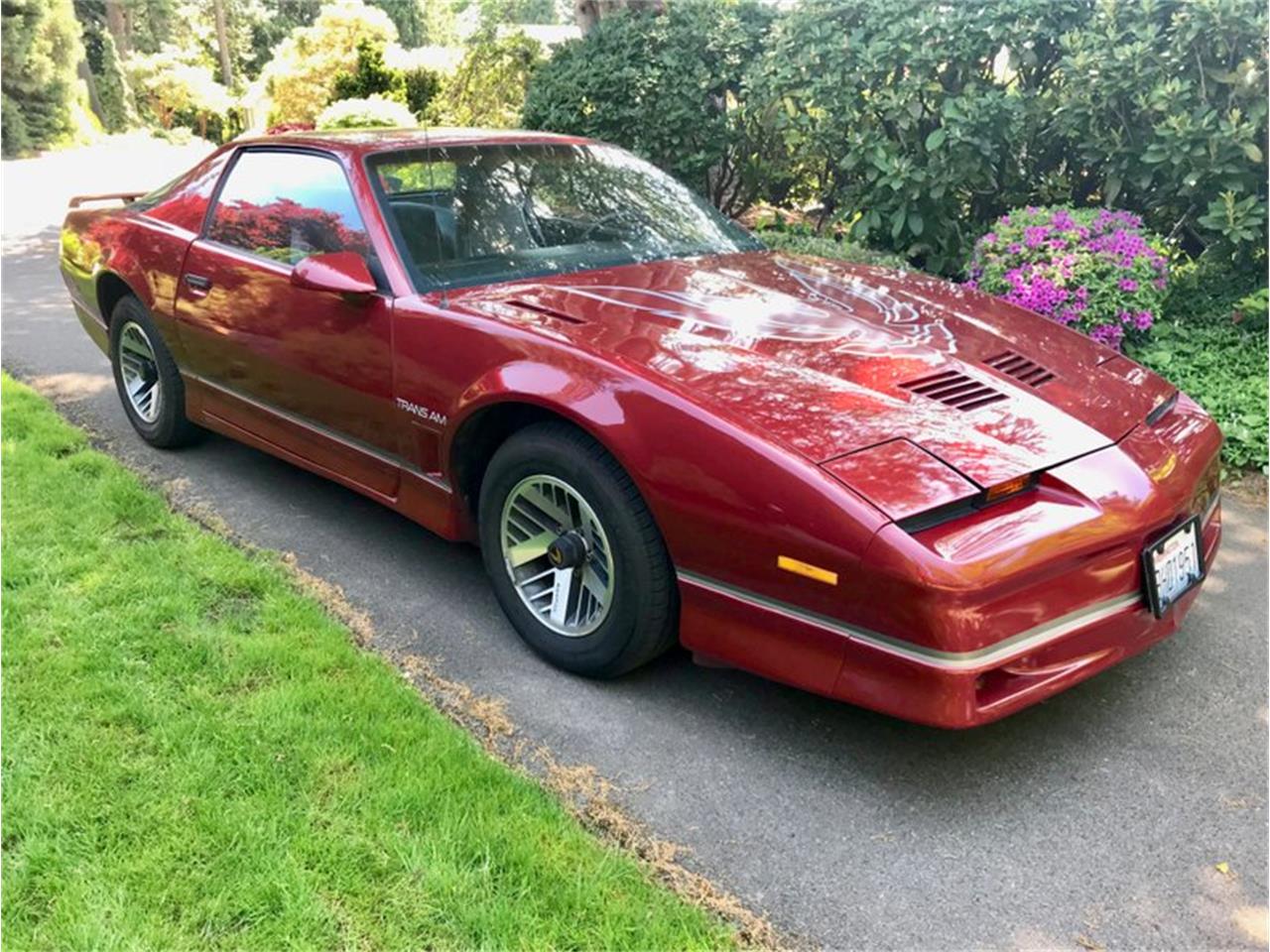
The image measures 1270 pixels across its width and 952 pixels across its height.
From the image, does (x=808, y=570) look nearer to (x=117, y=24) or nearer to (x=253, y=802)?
(x=253, y=802)

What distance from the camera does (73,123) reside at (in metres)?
25.4

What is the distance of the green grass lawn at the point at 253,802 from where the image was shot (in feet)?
6.63

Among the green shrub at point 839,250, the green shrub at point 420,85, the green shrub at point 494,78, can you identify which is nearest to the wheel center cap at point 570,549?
the green shrub at point 839,250

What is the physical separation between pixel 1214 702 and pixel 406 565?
2.61 metres

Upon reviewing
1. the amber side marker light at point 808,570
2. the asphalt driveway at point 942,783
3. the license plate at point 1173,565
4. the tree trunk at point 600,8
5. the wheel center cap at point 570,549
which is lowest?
the asphalt driveway at point 942,783

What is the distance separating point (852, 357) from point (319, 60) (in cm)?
1870

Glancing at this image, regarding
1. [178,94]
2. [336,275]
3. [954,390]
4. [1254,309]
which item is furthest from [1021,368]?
[178,94]

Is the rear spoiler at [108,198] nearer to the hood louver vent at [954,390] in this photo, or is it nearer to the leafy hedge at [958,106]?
the leafy hedge at [958,106]

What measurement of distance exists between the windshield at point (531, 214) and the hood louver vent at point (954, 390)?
1323mm

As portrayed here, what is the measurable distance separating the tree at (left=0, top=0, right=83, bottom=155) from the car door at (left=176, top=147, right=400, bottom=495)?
22.5 meters

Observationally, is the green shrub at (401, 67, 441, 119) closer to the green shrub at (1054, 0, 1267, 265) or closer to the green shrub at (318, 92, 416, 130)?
the green shrub at (318, 92, 416, 130)

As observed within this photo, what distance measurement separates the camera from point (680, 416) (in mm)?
2477

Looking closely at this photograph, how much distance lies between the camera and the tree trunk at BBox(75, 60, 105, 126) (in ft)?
93.9

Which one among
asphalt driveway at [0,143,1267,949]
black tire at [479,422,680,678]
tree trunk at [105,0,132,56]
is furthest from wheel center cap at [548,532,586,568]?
tree trunk at [105,0,132,56]
